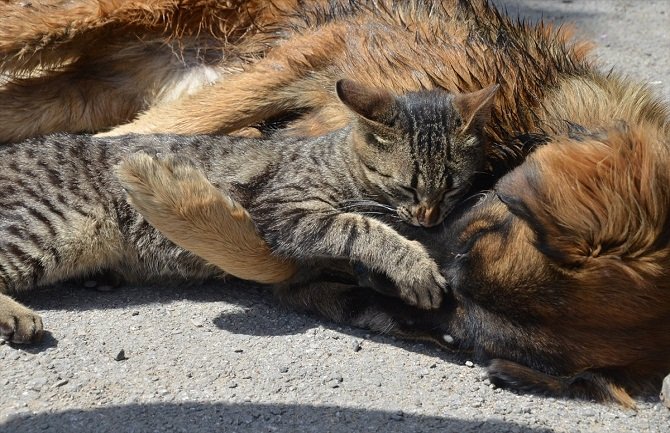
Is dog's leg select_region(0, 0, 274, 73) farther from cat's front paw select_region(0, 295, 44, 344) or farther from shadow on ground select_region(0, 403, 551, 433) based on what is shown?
shadow on ground select_region(0, 403, 551, 433)

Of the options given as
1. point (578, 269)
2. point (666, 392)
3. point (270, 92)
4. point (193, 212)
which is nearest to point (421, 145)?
point (578, 269)

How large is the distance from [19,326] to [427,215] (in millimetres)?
1781

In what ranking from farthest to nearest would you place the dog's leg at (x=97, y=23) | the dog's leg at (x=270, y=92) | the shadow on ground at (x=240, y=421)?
the dog's leg at (x=97, y=23), the dog's leg at (x=270, y=92), the shadow on ground at (x=240, y=421)

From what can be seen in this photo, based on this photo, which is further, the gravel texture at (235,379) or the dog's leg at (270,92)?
the dog's leg at (270,92)

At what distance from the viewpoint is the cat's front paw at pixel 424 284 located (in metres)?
3.73

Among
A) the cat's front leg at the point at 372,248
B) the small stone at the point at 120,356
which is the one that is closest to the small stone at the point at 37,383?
the small stone at the point at 120,356

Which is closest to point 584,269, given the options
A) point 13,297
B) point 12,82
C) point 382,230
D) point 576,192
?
point 576,192

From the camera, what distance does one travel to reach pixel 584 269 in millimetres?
3406

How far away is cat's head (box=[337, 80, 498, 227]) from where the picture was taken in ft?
13.0

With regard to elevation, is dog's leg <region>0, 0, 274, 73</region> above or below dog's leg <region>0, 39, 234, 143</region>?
above

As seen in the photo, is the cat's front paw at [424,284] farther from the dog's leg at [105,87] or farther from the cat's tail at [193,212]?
the dog's leg at [105,87]

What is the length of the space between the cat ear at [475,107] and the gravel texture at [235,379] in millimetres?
1018

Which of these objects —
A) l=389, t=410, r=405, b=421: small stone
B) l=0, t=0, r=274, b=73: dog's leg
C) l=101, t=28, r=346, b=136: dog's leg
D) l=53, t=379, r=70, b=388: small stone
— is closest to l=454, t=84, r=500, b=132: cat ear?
l=101, t=28, r=346, b=136: dog's leg

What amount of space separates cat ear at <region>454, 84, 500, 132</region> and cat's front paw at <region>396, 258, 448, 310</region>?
0.67m
